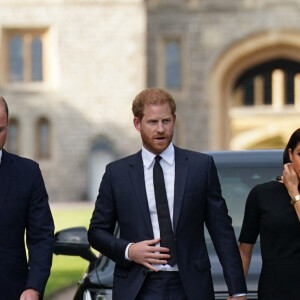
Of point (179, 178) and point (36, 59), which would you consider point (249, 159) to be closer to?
point (179, 178)

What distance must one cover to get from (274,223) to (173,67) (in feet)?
97.9

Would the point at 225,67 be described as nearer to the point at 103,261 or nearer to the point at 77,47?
the point at 77,47

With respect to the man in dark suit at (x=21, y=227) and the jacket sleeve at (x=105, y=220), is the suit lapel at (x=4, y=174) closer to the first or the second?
the man in dark suit at (x=21, y=227)

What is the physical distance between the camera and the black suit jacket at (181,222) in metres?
4.10

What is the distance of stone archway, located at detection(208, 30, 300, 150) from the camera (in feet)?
108

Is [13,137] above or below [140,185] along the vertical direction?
below

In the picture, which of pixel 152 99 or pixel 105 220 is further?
pixel 105 220

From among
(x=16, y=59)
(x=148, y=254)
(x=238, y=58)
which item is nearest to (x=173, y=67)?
(x=238, y=58)

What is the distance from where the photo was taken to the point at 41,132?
32750mm

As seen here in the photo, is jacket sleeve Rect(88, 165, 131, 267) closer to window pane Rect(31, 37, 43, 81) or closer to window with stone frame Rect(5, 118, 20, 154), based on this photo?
window with stone frame Rect(5, 118, 20, 154)

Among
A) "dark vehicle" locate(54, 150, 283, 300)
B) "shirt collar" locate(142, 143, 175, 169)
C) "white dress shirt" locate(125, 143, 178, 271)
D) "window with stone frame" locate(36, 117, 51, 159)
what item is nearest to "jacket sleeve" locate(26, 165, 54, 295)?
"white dress shirt" locate(125, 143, 178, 271)

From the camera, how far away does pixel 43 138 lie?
32750mm

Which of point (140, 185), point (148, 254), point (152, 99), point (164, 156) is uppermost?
point (152, 99)

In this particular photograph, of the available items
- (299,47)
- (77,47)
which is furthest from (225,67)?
(77,47)
